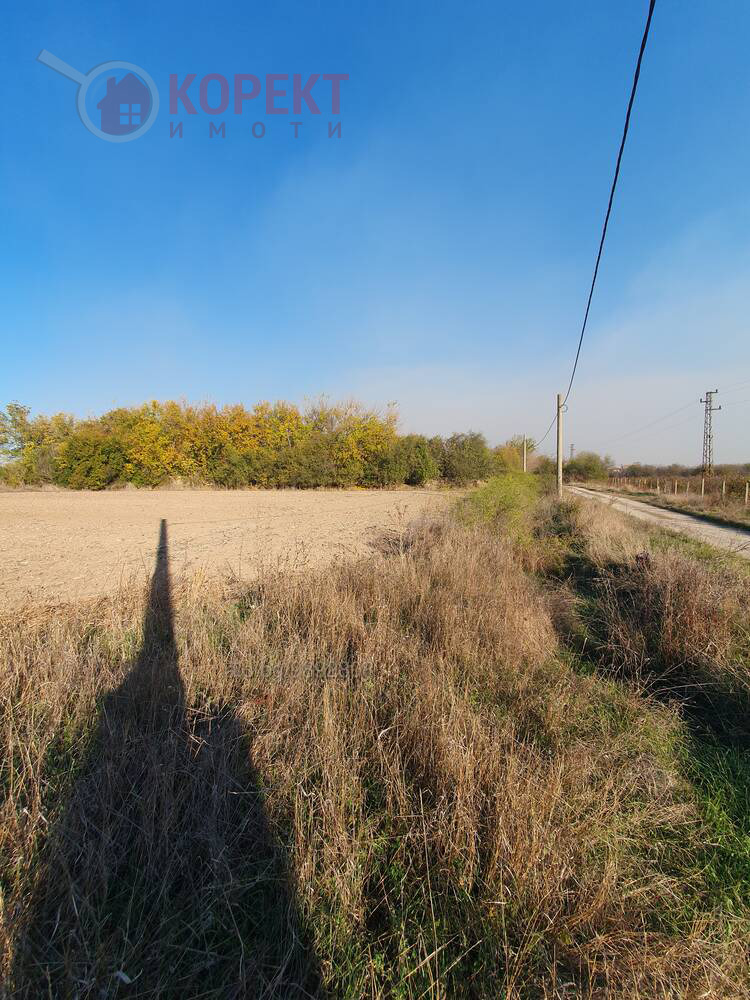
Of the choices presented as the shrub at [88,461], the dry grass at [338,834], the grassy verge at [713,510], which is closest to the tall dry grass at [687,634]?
the dry grass at [338,834]

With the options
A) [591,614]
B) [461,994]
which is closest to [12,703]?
[461,994]

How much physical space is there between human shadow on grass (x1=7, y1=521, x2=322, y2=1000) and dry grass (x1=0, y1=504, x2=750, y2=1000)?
→ 1 centimetres

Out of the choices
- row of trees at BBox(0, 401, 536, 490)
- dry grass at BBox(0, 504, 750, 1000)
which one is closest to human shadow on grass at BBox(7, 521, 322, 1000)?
dry grass at BBox(0, 504, 750, 1000)

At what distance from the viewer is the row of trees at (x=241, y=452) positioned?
40094 mm

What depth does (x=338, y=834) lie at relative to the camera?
1.63 metres

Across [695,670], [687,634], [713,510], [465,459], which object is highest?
[465,459]

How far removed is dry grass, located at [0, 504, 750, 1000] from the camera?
1.31 meters

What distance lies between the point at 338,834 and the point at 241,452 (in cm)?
4246

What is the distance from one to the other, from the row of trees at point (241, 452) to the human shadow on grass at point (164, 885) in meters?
38.5

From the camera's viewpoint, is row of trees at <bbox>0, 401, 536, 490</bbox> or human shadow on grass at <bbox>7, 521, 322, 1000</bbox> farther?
row of trees at <bbox>0, 401, 536, 490</bbox>

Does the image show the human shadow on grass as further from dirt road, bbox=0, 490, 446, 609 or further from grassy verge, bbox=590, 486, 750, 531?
grassy verge, bbox=590, 486, 750, 531

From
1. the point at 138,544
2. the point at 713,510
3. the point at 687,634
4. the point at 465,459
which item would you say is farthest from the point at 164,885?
the point at 465,459

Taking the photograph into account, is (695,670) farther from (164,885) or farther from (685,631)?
(164,885)

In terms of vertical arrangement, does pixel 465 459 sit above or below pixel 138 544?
above
